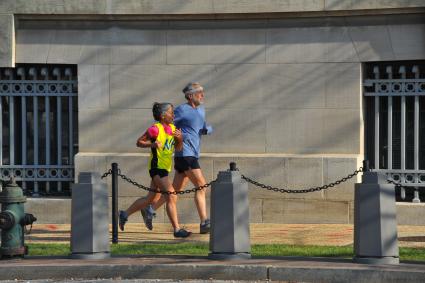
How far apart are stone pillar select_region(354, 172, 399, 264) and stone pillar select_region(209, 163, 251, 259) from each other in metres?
1.20

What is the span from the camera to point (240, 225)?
11820 mm

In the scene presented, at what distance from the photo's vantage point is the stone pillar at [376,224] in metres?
11.4

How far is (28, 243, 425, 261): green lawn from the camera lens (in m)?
12.5

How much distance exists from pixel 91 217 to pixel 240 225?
1612 millimetres

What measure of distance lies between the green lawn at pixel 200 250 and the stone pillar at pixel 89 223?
60cm

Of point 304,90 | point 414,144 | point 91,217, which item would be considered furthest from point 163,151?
point 414,144

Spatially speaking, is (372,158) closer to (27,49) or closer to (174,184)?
(174,184)

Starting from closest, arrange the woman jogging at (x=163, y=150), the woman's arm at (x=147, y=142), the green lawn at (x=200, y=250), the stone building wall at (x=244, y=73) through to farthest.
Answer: the green lawn at (x=200, y=250) < the woman's arm at (x=147, y=142) < the woman jogging at (x=163, y=150) < the stone building wall at (x=244, y=73)

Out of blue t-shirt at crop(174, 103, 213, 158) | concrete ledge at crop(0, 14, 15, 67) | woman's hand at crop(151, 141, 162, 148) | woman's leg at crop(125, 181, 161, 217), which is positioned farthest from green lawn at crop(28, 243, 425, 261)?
concrete ledge at crop(0, 14, 15, 67)

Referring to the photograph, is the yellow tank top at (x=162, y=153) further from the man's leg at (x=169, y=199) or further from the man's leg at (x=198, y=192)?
the man's leg at (x=198, y=192)

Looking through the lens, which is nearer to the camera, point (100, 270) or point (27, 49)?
point (100, 270)

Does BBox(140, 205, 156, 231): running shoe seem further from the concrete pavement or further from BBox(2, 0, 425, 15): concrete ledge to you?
BBox(2, 0, 425, 15): concrete ledge

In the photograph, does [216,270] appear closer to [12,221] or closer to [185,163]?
[12,221]

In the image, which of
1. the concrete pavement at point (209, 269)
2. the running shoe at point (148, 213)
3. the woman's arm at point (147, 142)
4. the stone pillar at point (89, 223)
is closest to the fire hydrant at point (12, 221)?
the concrete pavement at point (209, 269)
